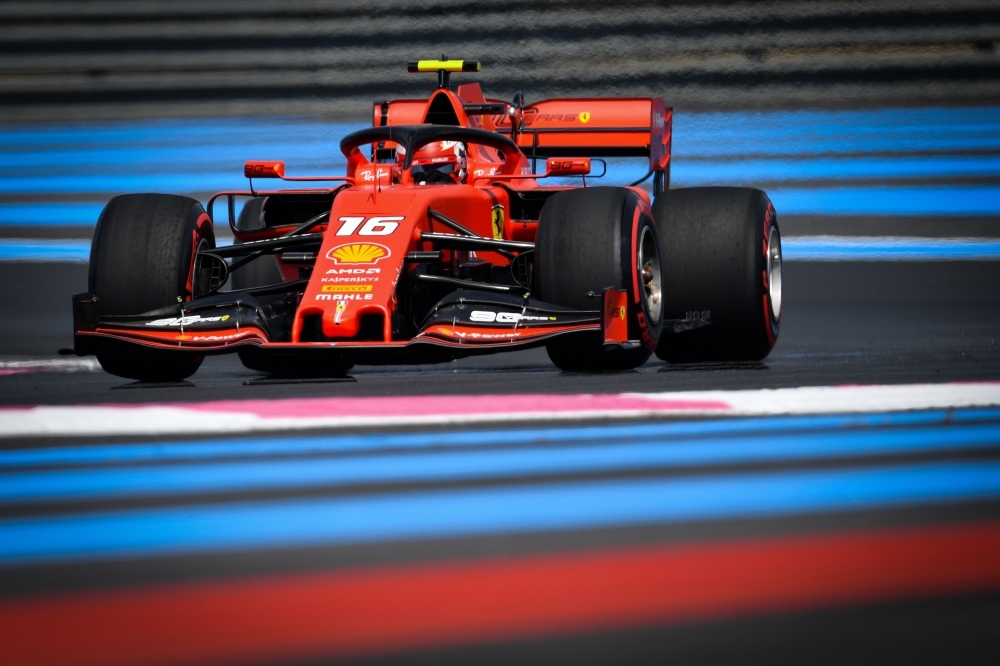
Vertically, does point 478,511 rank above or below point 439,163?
below

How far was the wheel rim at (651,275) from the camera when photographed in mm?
6438

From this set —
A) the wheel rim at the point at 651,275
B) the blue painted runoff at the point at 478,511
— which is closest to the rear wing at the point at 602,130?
the wheel rim at the point at 651,275

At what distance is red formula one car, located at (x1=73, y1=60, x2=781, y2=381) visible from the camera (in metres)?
5.90

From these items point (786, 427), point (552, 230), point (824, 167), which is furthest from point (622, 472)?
point (824, 167)

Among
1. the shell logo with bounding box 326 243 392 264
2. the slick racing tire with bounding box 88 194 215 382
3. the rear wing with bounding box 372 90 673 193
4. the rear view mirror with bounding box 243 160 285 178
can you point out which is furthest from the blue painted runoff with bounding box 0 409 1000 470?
the rear wing with bounding box 372 90 673 193

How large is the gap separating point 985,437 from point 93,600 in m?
2.40

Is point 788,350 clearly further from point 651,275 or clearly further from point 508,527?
point 508,527

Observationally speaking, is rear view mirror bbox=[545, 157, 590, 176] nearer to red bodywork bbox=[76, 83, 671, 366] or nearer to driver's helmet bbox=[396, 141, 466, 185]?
red bodywork bbox=[76, 83, 671, 366]

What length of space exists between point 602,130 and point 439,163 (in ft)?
4.89

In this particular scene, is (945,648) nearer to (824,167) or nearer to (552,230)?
(552,230)

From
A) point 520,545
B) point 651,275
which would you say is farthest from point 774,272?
point 520,545

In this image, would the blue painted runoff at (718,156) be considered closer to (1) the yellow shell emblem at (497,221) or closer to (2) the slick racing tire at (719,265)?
(2) the slick racing tire at (719,265)

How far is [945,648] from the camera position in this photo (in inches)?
87.3

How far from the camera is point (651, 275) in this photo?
655cm
